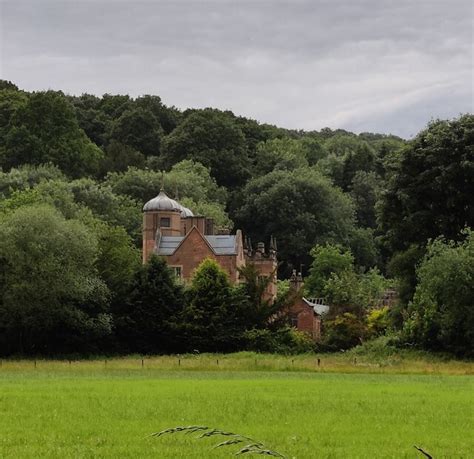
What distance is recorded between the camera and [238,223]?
391 ft

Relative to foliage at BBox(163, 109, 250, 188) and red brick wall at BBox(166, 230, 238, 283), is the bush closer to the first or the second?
red brick wall at BBox(166, 230, 238, 283)

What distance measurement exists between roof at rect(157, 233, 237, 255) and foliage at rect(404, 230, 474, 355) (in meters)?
22.4

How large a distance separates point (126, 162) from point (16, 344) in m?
64.2

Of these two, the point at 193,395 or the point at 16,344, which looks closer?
the point at 193,395

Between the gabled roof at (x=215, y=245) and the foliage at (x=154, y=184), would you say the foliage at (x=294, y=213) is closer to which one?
the foliage at (x=154, y=184)

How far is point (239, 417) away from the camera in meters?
22.6

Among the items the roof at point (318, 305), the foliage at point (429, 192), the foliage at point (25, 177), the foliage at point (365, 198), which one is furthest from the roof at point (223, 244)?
the foliage at point (365, 198)

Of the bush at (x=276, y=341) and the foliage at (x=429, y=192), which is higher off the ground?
the foliage at (x=429, y=192)

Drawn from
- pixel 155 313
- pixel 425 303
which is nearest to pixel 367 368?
pixel 425 303

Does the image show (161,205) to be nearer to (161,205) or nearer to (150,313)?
(161,205)

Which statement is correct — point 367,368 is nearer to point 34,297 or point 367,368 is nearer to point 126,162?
point 34,297

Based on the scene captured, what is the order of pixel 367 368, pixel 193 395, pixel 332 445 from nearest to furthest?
pixel 332 445 < pixel 193 395 < pixel 367 368

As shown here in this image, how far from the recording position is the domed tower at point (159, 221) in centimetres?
8212

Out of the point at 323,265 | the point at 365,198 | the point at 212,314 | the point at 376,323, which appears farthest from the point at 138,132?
the point at 212,314
